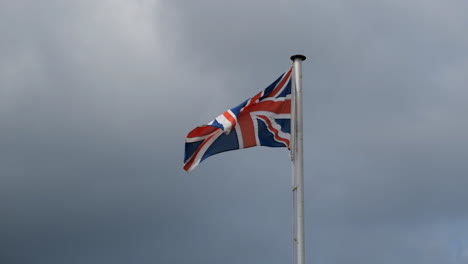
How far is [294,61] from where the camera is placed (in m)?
26.0

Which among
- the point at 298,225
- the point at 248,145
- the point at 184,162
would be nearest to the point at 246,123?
the point at 248,145

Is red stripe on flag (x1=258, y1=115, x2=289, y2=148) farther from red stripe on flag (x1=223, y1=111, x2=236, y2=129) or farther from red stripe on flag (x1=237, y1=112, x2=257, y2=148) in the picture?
red stripe on flag (x1=223, y1=111, x2=236, y2=129)

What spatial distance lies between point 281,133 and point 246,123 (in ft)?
5.23

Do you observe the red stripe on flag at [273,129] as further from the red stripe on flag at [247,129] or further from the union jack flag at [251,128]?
the red stripe on flag at [247,129]

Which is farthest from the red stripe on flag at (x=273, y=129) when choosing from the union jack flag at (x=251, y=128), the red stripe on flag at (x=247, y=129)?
the red stripe on flag at (x=247, y=129)

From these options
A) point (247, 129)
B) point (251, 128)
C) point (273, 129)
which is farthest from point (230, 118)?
point (273, 129)

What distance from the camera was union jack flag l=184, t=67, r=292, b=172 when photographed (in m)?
26.4

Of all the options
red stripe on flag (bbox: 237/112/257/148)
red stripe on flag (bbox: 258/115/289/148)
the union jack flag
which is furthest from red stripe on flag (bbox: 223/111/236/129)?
red stripe on flag (bbox: 258/115/289/148)

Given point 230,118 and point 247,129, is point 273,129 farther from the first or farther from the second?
point 230,118

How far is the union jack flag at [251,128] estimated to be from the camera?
2644 centimetres

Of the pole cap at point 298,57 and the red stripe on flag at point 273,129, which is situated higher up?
the pole cap at point 298,57

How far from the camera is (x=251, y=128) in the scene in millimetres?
27031

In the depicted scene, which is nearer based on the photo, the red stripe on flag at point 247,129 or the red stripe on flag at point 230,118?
the red stripe on flag at point 230,118

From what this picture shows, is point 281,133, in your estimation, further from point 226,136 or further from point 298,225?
point 298,225
